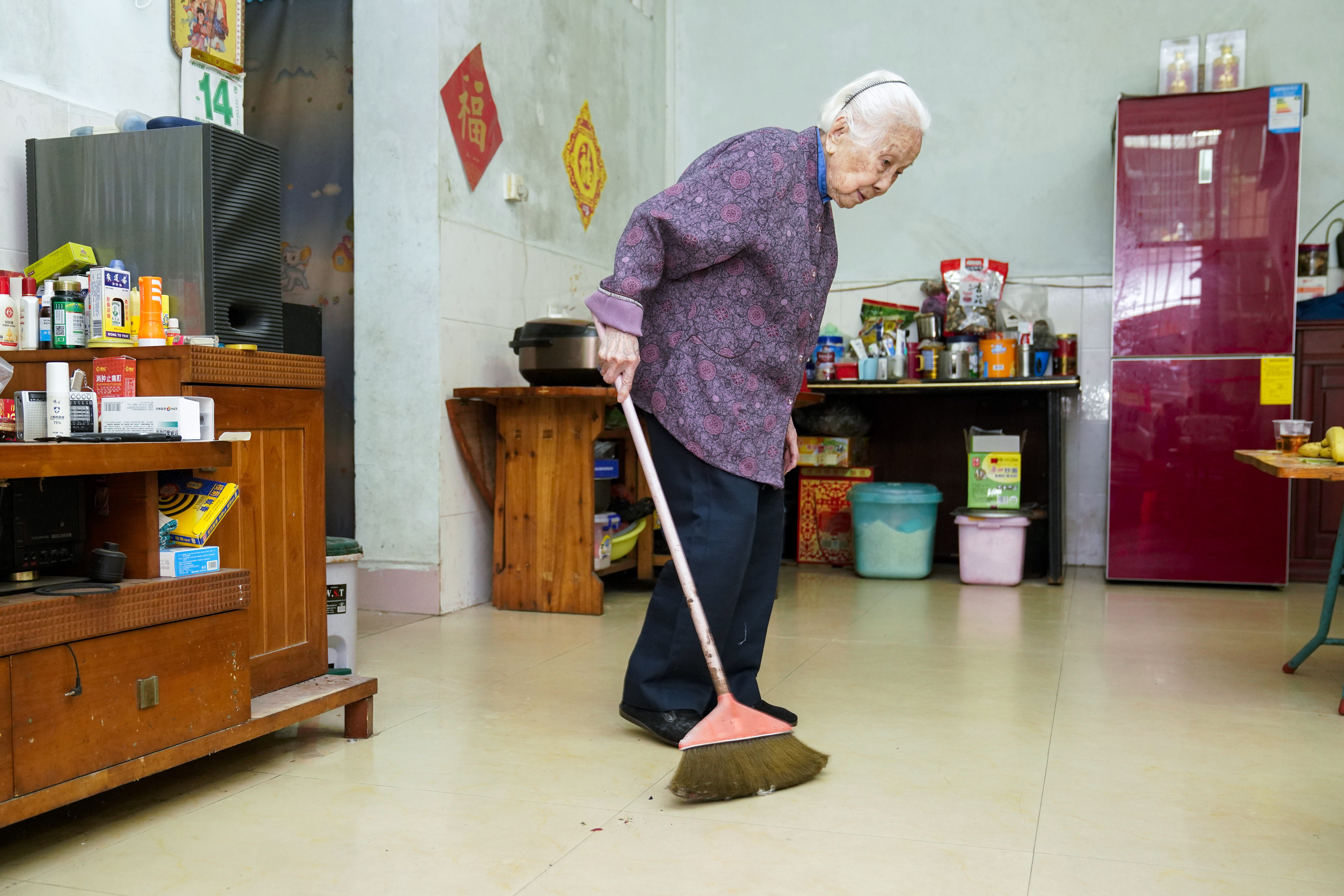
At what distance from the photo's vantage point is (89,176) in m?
2.06

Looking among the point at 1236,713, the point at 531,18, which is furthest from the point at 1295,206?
the point at 531,18

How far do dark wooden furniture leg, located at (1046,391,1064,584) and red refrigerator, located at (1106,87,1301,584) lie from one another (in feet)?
0.65

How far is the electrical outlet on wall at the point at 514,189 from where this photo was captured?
3863 mm

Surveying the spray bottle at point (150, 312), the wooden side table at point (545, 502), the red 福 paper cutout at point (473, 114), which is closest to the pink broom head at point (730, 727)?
the spray bottle at point (150, 312)

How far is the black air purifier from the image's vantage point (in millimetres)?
1990

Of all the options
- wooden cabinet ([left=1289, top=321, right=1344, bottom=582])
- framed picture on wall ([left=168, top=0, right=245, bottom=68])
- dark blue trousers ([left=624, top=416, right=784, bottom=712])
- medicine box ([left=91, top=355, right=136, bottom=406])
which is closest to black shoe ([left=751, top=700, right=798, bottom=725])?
dark blue trousers ([left=624, top=416, right=784, bottom=712])

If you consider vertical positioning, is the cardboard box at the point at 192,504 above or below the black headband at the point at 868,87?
below

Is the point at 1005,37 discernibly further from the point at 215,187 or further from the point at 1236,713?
the point at 215,187

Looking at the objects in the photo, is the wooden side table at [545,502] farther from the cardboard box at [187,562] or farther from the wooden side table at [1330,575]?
the wooden side table at [1330,575]

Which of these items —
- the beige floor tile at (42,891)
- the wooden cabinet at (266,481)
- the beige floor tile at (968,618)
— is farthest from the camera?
the beige floor tile at (968,618)

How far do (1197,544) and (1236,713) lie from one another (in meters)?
1.99

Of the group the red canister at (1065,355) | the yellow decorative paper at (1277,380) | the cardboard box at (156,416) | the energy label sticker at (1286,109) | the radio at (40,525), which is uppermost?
the energy label sticker at (1286,109)

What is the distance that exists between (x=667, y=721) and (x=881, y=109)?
1.20 meters

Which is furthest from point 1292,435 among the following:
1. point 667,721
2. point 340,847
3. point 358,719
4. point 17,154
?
point 17,154
